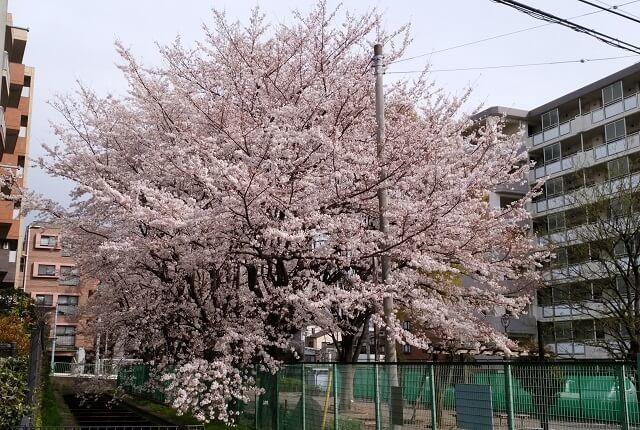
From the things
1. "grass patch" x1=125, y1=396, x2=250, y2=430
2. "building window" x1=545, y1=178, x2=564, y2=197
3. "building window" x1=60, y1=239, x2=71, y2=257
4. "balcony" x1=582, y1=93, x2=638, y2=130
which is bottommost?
"grass patch" x1=125, y1=396, x2=250, y2=430

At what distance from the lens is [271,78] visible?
630 inches

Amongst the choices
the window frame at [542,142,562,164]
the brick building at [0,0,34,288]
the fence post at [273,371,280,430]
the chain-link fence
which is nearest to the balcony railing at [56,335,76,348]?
the brick building at [0,0,34,288]

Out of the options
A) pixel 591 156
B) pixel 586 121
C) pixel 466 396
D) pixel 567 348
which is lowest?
pixel 466 396

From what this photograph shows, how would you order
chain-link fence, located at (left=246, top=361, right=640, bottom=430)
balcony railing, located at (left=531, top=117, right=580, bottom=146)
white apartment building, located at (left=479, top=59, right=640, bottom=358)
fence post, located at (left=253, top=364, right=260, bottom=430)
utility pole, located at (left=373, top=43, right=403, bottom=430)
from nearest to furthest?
chain-link fence, located at (left=246, top=361, right=640, bottom=430)
utility pole, located at (left=373, top=43, right=403, bottom=430)
fence post, located at (left=253, top=364, right=260, bottom=430)
white apartment building, located at (left=479, top=59, right=640, bottom=358)
balcony railing, located at (left=531, top=117, right=580, bottom=146)

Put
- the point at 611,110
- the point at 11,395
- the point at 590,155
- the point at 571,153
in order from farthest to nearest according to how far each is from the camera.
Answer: the point at 571,153, the point at 590,155, the point at 611,110, the point at 11,395

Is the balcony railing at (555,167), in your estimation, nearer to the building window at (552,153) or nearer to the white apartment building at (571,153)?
the white apartment building at (571,153)

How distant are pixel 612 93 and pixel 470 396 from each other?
37738mm

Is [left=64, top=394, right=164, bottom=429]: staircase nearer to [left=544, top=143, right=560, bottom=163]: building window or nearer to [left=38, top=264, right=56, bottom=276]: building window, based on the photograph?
[left=544, top=143, right=560, bottom=163]: building window

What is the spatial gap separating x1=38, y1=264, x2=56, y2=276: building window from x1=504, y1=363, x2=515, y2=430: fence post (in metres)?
81.7

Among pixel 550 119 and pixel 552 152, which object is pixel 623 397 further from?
pixel 550 119

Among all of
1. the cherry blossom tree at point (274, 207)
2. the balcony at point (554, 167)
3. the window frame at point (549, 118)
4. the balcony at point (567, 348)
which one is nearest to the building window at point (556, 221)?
the balcony at point (554, 167)

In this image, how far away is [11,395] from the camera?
1001cm

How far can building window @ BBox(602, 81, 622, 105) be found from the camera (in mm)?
40406

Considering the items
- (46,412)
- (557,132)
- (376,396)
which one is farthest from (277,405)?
(557,132)
